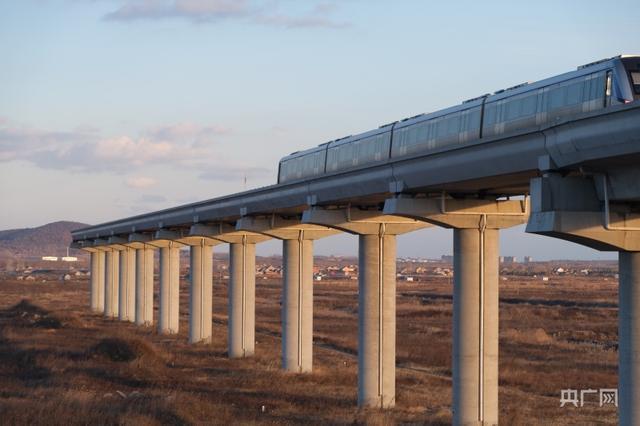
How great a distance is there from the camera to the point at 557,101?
2456 centimetres

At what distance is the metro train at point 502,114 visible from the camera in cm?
2225

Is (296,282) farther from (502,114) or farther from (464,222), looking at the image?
(502,114)

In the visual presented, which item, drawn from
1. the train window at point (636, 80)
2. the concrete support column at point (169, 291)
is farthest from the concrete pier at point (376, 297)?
the concrete support column at point (169, 291)

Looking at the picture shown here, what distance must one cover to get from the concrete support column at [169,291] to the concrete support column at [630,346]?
46873 mm

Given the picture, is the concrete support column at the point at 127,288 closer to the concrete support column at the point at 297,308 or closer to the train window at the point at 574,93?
the concrete support column at the point at 297,308

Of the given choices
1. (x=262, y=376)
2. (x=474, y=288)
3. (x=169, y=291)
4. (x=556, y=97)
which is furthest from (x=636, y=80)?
(x=169, y=291)

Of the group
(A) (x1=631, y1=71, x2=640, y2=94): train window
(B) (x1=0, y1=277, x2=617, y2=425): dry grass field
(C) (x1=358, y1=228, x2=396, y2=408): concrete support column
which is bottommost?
(B) (x1=0, y1=277, x2=617, y2=425): dry grass field

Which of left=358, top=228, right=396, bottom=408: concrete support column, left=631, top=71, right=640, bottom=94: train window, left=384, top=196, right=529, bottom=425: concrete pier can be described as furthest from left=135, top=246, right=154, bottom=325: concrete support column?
left=631, top=71, right=640, bottom=94: train window

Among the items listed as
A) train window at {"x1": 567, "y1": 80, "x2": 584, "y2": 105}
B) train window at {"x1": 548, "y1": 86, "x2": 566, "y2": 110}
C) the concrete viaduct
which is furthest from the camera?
train window at {"x1": 548, "y1": 86, "x2": 566, "y2": 110}

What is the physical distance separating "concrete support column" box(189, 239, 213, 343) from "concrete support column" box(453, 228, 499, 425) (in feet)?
99.0

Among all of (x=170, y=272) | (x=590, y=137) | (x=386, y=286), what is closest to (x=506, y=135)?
(x=590, y=137)

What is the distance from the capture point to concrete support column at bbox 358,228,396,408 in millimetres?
34719

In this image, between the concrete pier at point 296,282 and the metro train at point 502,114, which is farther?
the concrete pier at point 296,282

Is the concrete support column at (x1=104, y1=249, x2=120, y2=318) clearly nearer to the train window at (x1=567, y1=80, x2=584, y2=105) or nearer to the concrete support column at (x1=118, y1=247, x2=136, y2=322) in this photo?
the concrete support column at (x1=118, y1=247, x2=136, y2=322)
